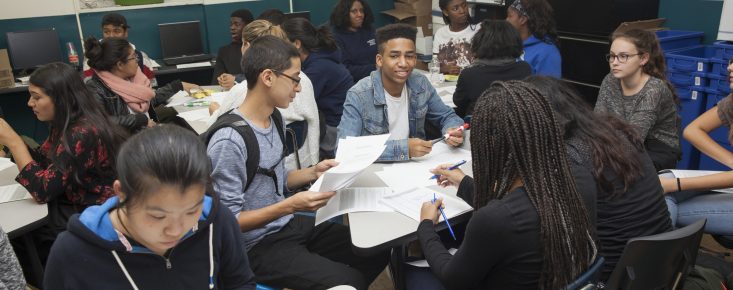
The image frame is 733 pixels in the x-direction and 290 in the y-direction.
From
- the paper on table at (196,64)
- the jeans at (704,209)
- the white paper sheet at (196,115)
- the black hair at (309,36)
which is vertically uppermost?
the black hair at (309,36)

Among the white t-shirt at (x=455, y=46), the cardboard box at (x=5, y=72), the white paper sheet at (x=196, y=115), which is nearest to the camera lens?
the white paper sheet at (x=196, y=115)

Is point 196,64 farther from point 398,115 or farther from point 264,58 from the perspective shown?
point 264,58

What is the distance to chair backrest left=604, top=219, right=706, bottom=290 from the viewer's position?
1.50 m

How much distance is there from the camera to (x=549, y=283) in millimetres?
1434

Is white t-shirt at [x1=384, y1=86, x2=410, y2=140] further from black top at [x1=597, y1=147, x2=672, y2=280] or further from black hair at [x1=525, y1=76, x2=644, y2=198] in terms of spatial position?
black top at [x1=597, y1=147, x2=672, y2=280]

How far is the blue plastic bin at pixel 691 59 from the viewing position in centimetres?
377

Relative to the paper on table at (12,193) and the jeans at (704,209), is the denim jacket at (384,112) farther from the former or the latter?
→ the paper on table at (12,193)

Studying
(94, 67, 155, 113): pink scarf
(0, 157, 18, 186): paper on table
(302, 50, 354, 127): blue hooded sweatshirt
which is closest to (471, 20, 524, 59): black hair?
(302, 50, 354, 127): blue hooded sweatshirt

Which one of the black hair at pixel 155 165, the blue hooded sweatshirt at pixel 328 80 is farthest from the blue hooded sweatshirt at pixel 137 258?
the blue hooded sweatshirt at pixel 328 80

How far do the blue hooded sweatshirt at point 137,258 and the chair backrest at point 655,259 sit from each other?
1.06 m

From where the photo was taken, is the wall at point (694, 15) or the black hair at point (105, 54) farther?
the wall at point (694, 15)

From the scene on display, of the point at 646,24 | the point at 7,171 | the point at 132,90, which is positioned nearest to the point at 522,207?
the point at 7,171

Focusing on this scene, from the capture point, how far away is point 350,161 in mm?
1982

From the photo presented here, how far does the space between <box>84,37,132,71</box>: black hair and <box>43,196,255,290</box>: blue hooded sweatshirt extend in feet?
7.84
